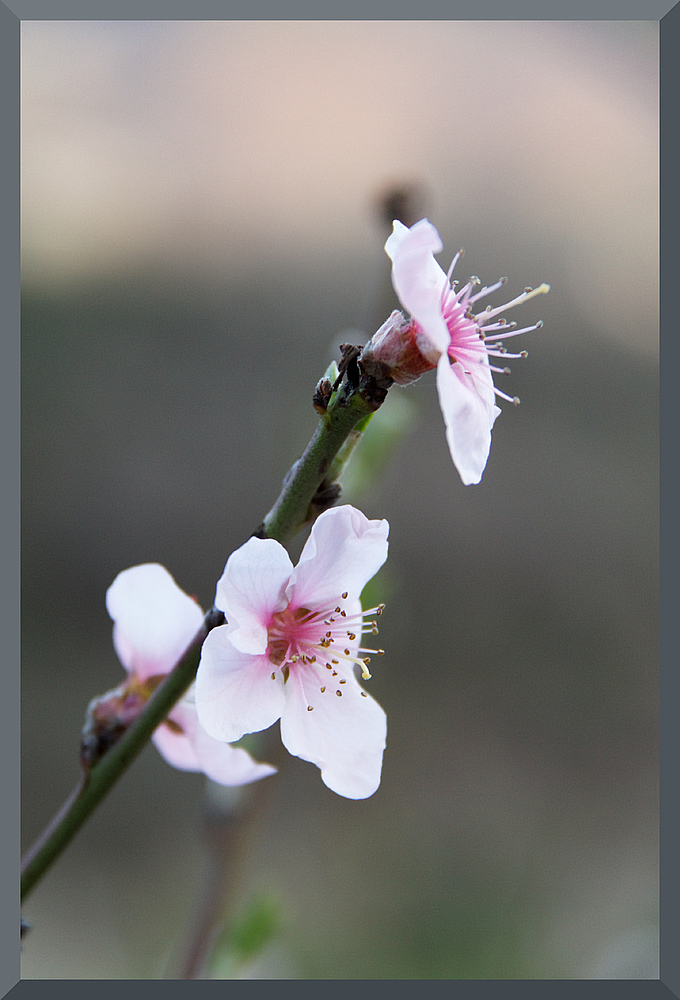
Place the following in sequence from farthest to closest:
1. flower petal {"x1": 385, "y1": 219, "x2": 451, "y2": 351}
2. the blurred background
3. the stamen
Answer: the blurred background, the stamen, flower petal {"x1": 385, "y1": 219, "x2": 451, "y2": 351}

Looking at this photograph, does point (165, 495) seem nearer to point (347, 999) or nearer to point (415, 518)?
point (415, 518)

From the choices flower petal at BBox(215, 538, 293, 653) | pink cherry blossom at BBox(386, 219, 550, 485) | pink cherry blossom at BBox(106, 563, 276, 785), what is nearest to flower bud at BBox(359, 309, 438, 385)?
pink cherry blossom at BBox(386, 219, 550, 485)

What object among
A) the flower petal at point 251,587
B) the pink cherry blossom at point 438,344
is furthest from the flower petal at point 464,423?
the flower petal at point 251,587

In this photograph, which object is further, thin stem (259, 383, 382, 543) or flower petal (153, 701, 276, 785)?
flower petal (153, 701, 276, 785)

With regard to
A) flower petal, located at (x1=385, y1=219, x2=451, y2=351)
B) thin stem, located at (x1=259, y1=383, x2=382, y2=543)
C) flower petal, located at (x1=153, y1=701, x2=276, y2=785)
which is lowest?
flower petal, located at (x1=153, y1=701, x2=276, y2=785)

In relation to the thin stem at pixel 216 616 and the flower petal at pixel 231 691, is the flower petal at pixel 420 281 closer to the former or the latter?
the thin stem at pixel 216 616

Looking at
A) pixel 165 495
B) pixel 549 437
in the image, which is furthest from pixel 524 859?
pixel 165 495

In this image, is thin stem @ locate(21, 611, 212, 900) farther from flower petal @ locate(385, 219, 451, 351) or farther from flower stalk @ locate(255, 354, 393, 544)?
flower petal @ locate(385, 219, 451, 351)
